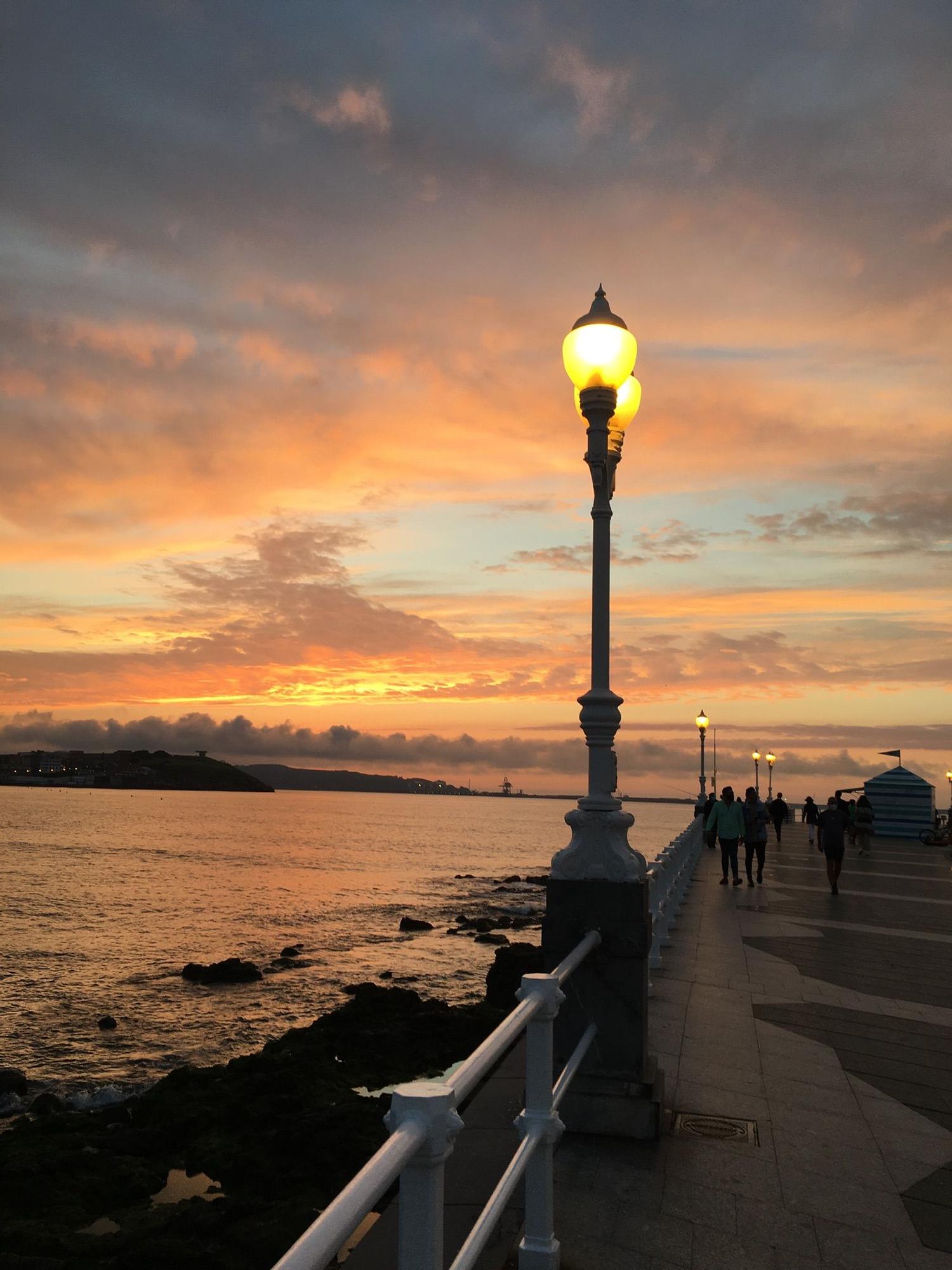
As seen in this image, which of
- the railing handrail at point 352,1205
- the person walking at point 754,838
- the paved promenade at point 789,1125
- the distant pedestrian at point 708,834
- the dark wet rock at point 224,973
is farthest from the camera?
the distant pedestrian at point 708,834

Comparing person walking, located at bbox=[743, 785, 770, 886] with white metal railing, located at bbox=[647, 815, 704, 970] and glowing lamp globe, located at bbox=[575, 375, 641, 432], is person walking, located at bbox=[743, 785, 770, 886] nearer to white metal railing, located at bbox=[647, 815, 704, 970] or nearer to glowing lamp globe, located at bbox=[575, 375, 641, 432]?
white metal railing, located at bbox=[647, 815, 704, 970]

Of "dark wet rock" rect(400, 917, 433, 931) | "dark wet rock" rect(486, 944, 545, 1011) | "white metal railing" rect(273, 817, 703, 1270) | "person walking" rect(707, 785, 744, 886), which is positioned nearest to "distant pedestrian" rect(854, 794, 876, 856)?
"person walking" rect(707, 785, 744, 886)

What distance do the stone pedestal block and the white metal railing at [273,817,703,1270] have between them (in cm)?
13

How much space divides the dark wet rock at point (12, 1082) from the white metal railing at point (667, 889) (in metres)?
12.4

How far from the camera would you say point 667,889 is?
13641 millimetres

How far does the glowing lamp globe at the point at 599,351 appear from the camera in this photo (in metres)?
6.61

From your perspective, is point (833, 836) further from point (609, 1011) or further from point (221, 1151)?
point (609, 1011)

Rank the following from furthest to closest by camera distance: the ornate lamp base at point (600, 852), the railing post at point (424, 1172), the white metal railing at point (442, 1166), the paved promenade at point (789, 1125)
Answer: the ornate lamp base at point (600, 852) → the paved promenade at point (789, 1125) → the railing post at point (424, 1172) → the white metal railing at point (442, 1166)

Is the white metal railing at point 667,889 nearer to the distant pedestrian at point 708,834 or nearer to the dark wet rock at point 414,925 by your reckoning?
the distant pedestrian at point 708,834

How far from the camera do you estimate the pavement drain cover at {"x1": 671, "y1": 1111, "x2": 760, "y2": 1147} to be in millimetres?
5800

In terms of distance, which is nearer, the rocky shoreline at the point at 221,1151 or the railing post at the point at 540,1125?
the railing post at the point at 540,1125

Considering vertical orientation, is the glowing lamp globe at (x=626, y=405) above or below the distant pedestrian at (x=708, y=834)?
above

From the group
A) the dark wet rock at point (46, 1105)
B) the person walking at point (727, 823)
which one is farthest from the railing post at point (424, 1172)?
the person walking at point (727, 823)

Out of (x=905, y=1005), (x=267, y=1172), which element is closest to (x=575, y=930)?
(x=905, y=1005)
